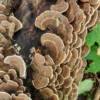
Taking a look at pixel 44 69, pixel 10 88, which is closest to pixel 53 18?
Result: pixel 44 69

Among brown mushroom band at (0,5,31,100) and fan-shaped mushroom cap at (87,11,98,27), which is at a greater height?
fan-shaped mushroom cap at (87,11,98,27)

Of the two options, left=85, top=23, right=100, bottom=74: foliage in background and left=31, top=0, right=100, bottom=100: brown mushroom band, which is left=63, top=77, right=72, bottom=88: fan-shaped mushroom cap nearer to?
left=31, top=0, right=100, bottom=100: brown mushroom band

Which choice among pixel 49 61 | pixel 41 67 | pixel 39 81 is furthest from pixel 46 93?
pixel 49 61

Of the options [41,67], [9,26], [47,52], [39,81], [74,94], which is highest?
[9,26]

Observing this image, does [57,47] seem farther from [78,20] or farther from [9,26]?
[9,26]

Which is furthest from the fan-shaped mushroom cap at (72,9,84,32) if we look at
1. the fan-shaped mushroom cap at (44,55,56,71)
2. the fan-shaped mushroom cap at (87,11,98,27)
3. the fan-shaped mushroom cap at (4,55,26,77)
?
the fan-shaped mushroom cap at (4,55,26,77)

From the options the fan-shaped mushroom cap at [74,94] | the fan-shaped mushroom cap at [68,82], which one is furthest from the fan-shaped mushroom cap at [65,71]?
the fan-shaped mushroom cap at [74,94]

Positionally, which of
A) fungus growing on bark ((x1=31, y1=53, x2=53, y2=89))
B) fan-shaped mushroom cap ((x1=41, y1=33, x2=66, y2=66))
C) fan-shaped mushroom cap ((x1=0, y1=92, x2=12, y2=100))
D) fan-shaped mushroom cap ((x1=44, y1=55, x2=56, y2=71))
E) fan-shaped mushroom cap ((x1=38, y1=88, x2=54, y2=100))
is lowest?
fan-shaped mushroom cap ((x1=38, y1=88, x2=54, y2=100))
